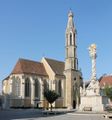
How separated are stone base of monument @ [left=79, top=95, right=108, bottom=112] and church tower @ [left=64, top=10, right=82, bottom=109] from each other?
46146 millimetres

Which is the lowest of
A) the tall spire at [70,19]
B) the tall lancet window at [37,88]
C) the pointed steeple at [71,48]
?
the tall lancet window at [37,88]

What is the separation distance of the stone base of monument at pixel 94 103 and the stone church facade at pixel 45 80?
131 feet

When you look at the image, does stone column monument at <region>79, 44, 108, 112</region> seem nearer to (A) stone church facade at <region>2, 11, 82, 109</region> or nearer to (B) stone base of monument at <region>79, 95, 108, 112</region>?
(B) stone base of monument at <region>79, 95, 108, 112</region>

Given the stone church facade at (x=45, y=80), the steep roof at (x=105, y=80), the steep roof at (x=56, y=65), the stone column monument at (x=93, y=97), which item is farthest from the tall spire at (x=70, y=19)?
the stone column monument at (x=93, y=97)

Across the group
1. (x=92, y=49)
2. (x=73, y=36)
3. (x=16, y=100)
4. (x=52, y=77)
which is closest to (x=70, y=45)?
(x=73, y=36)

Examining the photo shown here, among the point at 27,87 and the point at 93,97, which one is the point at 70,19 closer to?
the point at 27,87


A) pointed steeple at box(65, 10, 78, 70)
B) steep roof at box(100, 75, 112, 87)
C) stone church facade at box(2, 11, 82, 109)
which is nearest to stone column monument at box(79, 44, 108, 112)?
stone church facade at box(2, 11, 82, 109)

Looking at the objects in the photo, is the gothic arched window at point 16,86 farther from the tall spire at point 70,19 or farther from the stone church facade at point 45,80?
the tall spire at point 70,19

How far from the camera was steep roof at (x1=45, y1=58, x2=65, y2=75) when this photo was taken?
9742 centimetres

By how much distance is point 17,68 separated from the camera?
8962cm

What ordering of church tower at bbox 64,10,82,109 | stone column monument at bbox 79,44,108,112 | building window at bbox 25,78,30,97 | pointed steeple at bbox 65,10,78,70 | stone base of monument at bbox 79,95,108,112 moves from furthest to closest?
pointed steeple at bbox 65,10,78,70 < church tower at bbox 64,10,82,109 < building window at bbox 25,78,30,97 < stone column monument at bbox 79,44,108,112 < stone base of monument at bbox 79,95,108,112

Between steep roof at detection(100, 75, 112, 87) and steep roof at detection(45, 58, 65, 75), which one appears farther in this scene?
steep roof at detection(100, 75, 112, 87)

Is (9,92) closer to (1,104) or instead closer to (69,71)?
(1,104)

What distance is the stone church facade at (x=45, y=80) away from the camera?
87.3m
